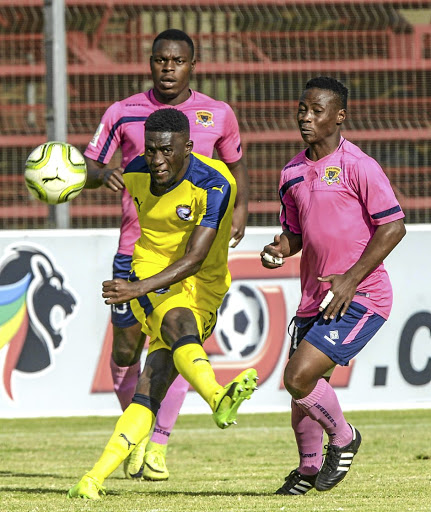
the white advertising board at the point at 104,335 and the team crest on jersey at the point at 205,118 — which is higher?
the team crest on jersey at the point at 205,118

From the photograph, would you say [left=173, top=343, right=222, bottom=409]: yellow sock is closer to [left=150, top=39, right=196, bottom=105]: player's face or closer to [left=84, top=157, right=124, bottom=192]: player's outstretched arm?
[left=84, top=157, right=124, bottom=192]: player's outstretched arm

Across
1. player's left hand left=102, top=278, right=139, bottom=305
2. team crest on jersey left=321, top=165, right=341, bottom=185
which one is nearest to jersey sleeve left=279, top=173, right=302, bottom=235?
team crest on jersey left=321, top=165, right=341, bottom=185

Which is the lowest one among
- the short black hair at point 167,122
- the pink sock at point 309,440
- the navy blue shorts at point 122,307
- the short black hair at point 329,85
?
the pink sock at point 309,440

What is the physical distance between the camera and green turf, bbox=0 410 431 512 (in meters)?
4.98

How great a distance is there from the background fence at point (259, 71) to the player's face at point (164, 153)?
5537 millimetres

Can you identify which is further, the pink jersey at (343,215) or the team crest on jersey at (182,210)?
the team crest on jersey at (182,210)

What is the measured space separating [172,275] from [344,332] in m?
0.87

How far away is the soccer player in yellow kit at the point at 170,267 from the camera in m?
5.21

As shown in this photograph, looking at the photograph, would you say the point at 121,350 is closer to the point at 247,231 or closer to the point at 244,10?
the point at 247,231

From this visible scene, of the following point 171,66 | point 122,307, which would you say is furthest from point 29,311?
point 171,66

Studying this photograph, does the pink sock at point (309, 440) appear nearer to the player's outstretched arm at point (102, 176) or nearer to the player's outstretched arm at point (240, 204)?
the player's outstretched arm at point (240, 204)

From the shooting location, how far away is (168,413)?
6520 mm

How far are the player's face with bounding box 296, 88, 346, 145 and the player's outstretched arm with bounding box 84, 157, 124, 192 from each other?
1.17m

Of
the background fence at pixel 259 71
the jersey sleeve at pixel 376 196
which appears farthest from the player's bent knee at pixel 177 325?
the background fence at pixel 259 71
